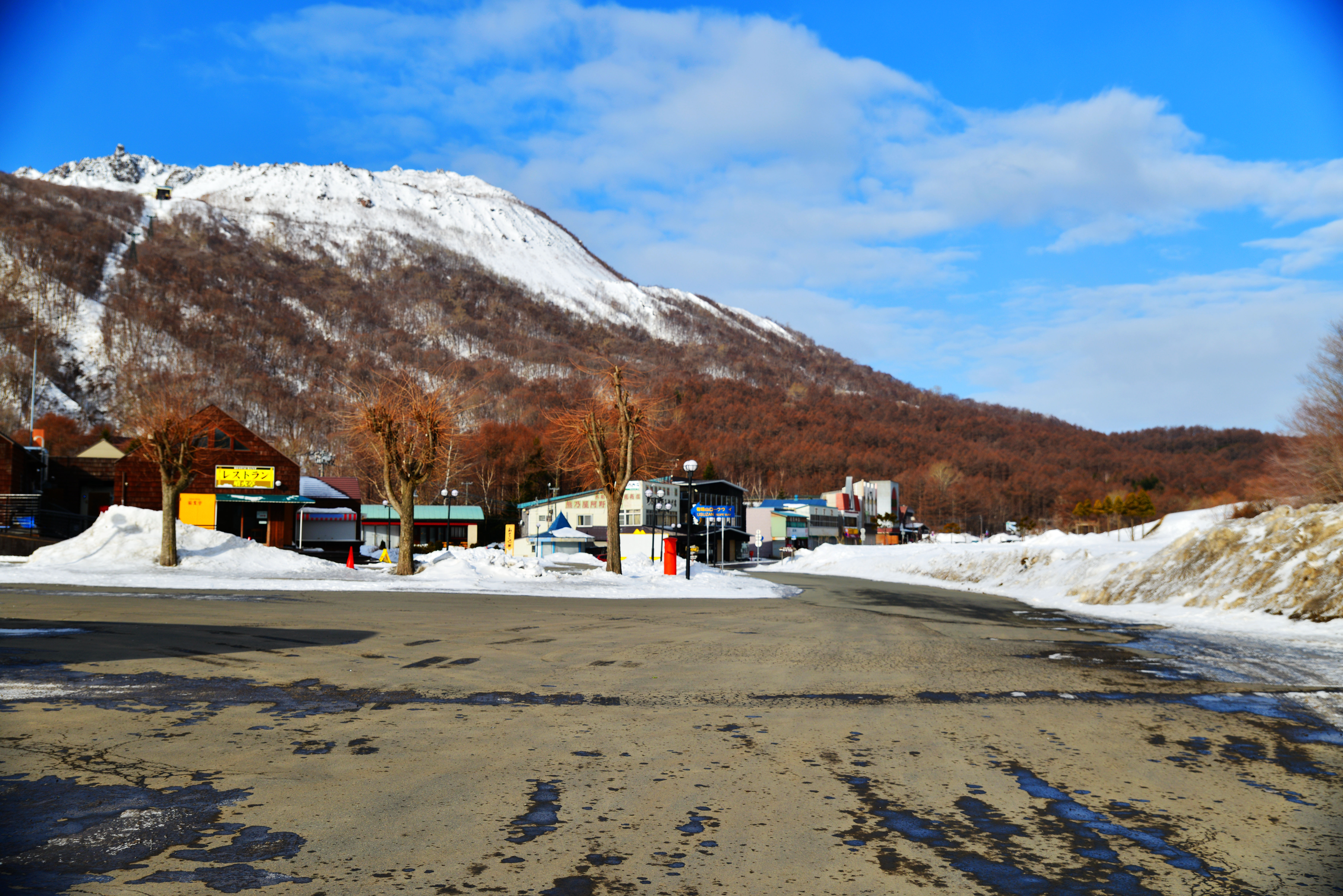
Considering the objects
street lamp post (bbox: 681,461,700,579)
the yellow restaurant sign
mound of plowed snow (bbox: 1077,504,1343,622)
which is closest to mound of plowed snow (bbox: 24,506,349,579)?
street lamp post (bbox: 681,461,700,579)

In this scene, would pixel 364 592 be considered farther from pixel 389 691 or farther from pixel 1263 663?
pixel 1263 663

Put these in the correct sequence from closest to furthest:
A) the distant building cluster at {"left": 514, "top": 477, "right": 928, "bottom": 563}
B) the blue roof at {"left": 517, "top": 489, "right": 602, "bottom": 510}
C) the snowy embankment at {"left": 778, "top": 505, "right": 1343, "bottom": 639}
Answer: the snowy embankment at {"left": 778, "top": 505, "right": 1343, "bottom": 639} < the distant building cluster at {"left": 514, "top": 477, "right": 928, "bottom": 563} < the blue roof at {"left": 517, "top": 489, "right": 602, "bottom": 510}

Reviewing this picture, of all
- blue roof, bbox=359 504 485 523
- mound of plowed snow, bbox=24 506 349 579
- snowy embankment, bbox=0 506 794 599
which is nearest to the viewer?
snowy embankment, bbox=0 506 794 599

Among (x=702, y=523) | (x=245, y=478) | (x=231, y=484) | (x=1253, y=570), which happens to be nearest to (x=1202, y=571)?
(x=1253, y=570)

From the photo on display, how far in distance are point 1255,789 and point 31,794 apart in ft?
22.8

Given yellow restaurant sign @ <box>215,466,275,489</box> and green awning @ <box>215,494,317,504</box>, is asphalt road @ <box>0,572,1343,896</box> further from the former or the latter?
yellow restaurant sign @ <box>215,466,275,489</box>

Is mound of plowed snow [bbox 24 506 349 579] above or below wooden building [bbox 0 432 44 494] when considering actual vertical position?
below

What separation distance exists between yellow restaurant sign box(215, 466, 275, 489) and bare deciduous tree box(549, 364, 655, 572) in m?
22.0

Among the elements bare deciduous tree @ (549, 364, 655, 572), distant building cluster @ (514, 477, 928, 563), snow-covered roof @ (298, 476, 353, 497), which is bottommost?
distant building cluster @ (514, 477, 928, 563)

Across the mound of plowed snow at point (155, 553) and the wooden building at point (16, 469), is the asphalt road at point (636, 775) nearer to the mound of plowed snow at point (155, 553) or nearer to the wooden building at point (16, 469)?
the mound of plowed snow at point (155, 553)

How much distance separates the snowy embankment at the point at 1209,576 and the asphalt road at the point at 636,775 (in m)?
9.63

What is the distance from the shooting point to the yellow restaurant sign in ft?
155

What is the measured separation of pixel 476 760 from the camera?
18.0ft

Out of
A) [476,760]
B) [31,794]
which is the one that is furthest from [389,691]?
[31,794]
